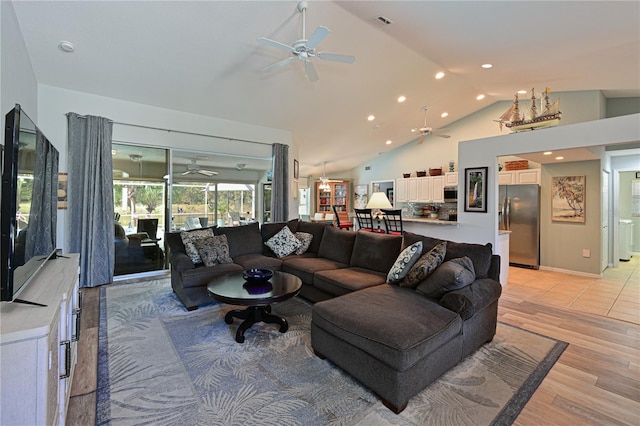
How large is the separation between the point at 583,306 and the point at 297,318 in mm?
3622

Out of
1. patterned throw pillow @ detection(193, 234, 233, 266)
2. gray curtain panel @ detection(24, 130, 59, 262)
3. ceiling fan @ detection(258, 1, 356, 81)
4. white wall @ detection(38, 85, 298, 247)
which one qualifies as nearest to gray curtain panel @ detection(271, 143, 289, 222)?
white wall @ detection(38, 85, 298, 247)

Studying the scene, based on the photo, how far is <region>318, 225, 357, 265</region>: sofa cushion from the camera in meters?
3.95

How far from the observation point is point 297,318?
3168mm

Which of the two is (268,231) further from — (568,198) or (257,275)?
(568,198)

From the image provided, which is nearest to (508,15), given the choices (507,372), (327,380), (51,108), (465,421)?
(507,372)

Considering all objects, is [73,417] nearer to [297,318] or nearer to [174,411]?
[174,411]

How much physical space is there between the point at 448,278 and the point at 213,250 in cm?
277

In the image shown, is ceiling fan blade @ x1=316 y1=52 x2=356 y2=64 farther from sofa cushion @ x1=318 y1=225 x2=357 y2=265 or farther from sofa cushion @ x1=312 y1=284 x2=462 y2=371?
sofa cushion @ x1=312 y1=284 x2=462 y2=371

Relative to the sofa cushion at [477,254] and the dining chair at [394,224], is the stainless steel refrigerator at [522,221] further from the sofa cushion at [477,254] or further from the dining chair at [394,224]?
the sofa cushion at [477,254]

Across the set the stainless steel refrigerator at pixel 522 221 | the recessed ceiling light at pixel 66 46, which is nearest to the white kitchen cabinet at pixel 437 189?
the stainless steel refrigerator at pixel 522 221

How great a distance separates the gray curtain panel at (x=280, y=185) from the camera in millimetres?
6293

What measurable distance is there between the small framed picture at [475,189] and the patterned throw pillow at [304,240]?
103 inches

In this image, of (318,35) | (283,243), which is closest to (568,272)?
(283,243)

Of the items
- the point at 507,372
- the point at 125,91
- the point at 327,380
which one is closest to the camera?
the point at 327,380
